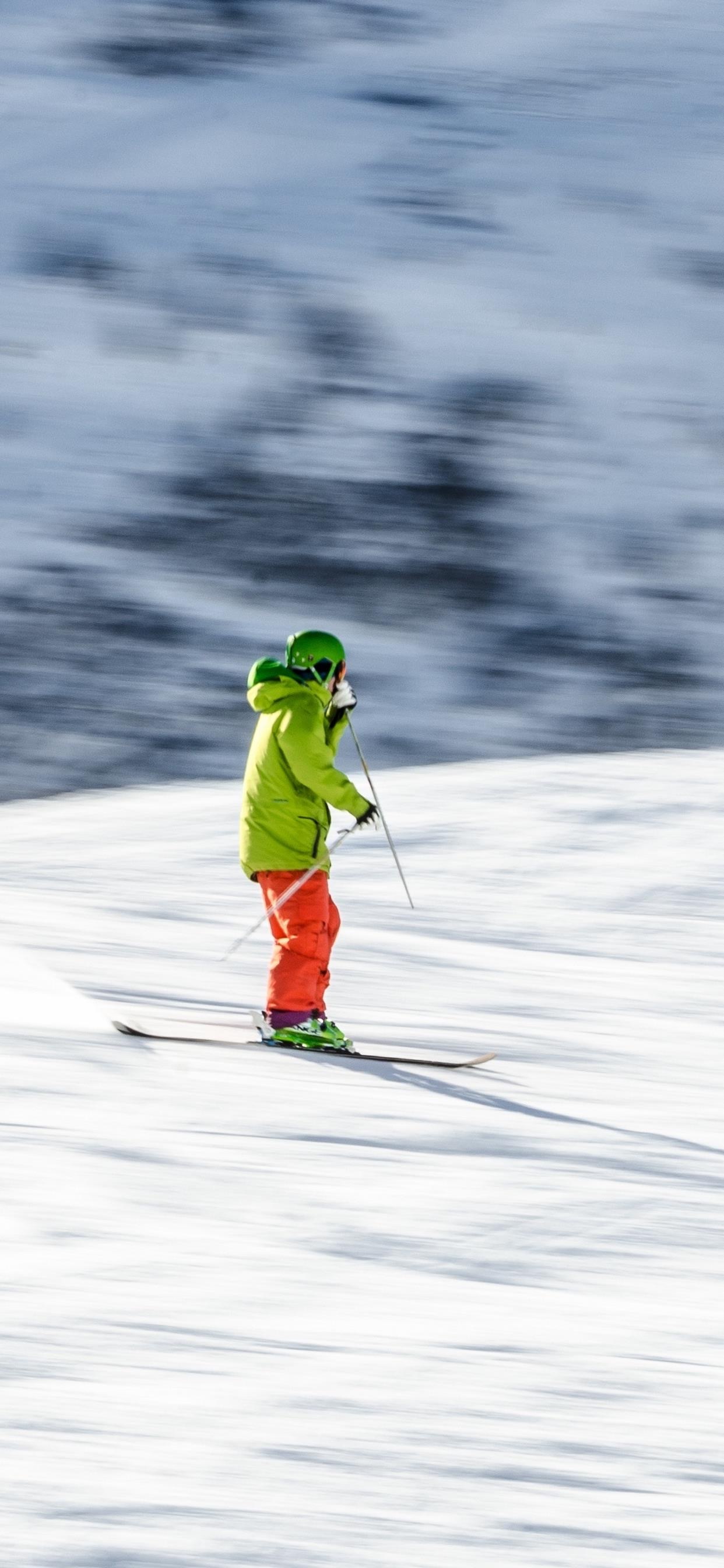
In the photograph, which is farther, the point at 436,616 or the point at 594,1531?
the point at 436,616

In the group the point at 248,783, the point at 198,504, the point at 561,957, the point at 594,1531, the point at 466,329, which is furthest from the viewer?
the point at 466,329

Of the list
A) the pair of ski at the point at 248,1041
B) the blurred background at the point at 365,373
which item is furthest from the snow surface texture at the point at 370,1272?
the blurred background at the point at 365,373

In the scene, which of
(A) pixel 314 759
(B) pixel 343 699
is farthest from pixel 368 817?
(B) pixel 343 699

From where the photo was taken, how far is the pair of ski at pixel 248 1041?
5.07 meters

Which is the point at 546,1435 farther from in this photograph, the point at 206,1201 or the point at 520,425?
the point at 520,425

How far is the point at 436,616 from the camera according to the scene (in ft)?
50.9

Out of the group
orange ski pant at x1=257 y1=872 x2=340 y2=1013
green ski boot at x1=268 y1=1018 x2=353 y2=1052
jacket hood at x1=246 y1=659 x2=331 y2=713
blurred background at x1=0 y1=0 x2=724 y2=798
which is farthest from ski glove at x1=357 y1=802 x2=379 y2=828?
blurred background at x1=0 y1=0 x2=724 y2=798

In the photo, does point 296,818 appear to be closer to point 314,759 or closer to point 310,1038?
point 314,759

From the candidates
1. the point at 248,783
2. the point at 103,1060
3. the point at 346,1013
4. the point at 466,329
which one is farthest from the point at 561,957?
the point at 466,329

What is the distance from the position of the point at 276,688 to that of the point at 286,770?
24 centimetres

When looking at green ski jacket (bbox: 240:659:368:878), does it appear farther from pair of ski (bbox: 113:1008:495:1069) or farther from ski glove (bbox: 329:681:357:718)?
pair of ski (bbox: 113:1008:495:1069)

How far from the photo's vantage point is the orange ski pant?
16.7 feet

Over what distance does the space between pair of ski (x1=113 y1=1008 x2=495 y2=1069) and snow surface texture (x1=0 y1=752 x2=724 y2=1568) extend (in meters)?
0.09

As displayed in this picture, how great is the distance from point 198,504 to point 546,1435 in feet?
47.9
